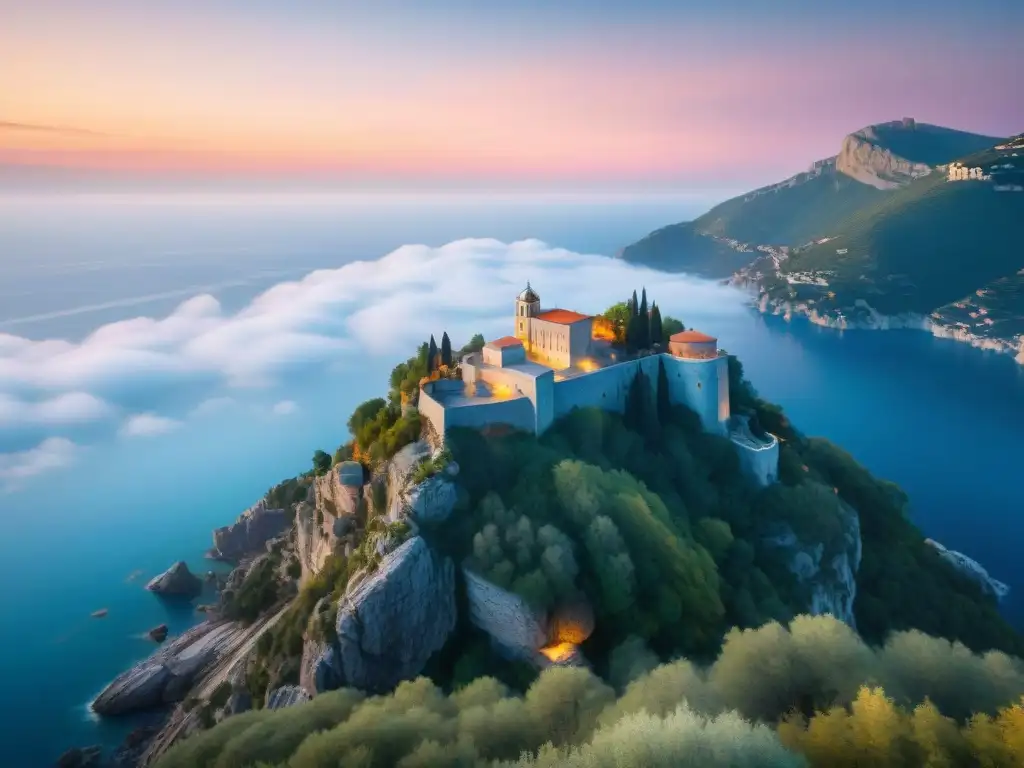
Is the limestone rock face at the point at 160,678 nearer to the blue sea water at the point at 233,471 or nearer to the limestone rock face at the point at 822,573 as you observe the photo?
the blue sea water at the point at 233,471

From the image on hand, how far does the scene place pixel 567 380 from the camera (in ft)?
109

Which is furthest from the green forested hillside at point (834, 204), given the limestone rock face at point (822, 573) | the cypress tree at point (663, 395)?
the limestone rock face at point (822, 573)

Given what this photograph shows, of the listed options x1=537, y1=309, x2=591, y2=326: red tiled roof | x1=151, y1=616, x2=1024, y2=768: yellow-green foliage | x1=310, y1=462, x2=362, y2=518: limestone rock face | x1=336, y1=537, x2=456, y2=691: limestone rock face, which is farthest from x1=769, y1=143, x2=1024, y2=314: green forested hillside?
x1=151, y1=616, x2=1024, y2=768: yellow-green foliage

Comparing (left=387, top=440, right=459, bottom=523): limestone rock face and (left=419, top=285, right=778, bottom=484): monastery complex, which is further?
(left=419, top=285, right=778, bottom=484): monastery complex

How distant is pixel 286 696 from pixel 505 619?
362 inches

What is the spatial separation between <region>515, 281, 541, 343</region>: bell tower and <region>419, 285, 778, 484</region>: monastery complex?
0.06 m

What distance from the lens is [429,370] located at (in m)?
37.2

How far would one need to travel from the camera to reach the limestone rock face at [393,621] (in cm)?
2556

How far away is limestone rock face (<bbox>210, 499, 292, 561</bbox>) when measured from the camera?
51.5 m

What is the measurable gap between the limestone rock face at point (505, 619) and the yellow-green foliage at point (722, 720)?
740cm

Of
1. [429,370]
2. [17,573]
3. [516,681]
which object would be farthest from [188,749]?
[17,573]

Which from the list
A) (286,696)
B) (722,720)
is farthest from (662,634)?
(722,720)

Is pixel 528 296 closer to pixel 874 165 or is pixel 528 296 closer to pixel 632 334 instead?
pixel 632 334

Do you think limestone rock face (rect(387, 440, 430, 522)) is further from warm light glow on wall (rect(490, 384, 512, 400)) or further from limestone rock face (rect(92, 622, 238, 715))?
limestone rock face (rect(92, 622, 238, 715))
